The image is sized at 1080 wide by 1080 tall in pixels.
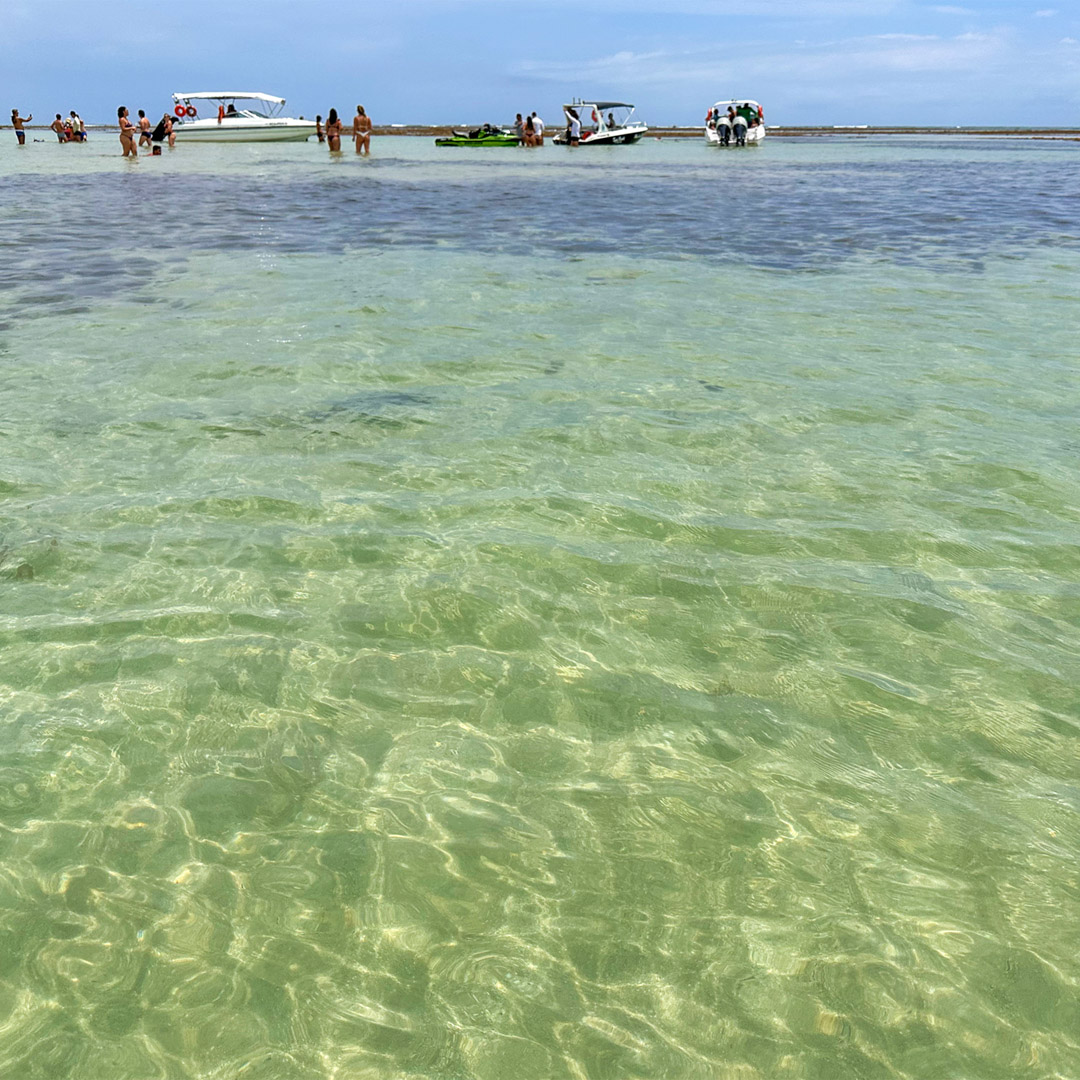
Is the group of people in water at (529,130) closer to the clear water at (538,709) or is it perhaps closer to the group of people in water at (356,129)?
the group of people in water at (356,129)

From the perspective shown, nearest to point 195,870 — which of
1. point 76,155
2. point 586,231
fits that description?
point 586,231

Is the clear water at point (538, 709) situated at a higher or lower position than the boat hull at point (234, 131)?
lower

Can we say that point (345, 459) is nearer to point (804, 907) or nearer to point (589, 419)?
point (589, 419)

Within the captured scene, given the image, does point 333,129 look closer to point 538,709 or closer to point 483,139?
point 483,139

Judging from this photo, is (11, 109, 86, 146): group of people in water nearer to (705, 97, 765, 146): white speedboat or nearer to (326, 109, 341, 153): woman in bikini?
(326, 109, 341, 153): woman in bikini

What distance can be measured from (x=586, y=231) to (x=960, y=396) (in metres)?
11.7

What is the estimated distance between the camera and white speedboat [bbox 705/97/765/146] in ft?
176

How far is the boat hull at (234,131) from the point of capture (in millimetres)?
48219

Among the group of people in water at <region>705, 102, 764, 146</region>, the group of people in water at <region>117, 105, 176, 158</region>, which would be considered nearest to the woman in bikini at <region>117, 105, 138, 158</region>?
the group of people in water at <region>117, 105, 176, 158</region>

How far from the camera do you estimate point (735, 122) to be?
54688 mm

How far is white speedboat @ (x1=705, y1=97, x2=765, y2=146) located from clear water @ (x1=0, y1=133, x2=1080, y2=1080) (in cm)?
5216

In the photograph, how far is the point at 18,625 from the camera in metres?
3.96

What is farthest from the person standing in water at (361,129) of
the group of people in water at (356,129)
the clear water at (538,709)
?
the clear water at (538,709)

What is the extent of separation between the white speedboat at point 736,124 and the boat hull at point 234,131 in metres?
27.1
